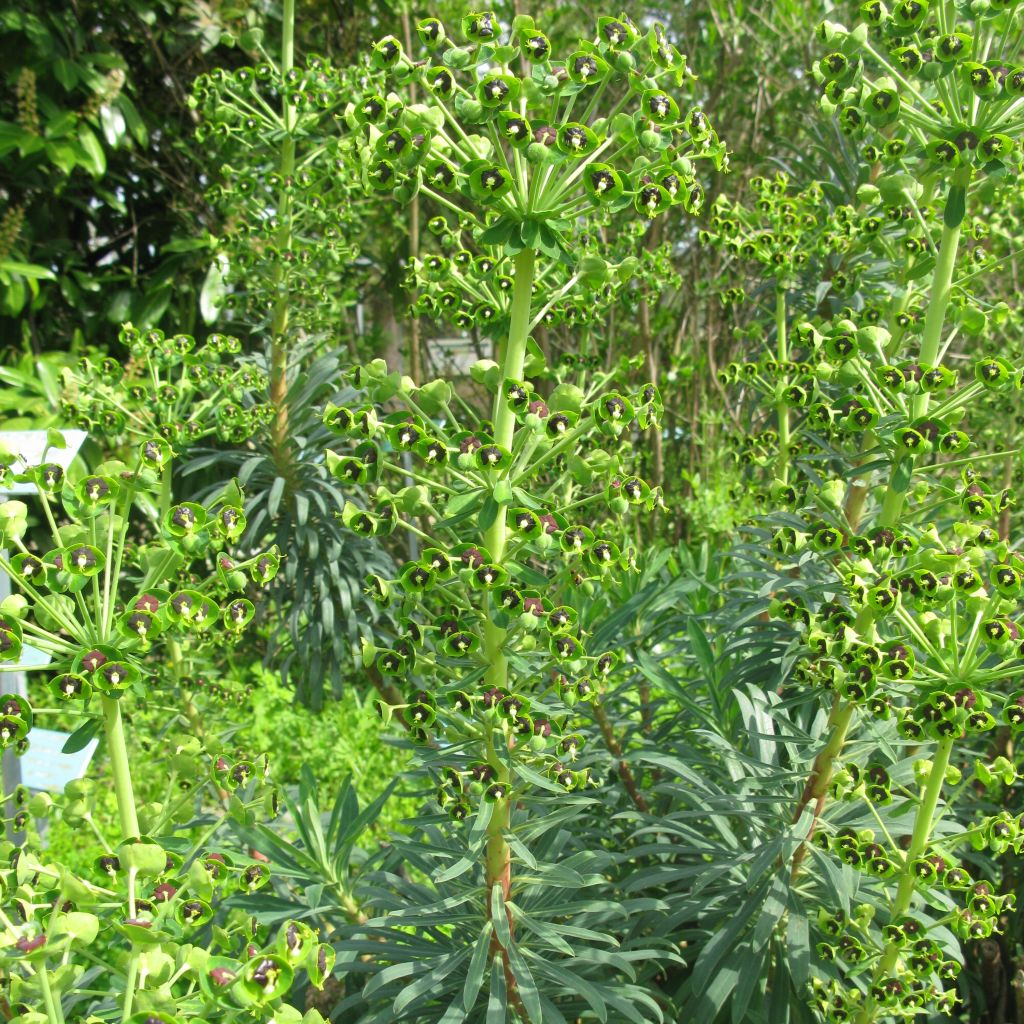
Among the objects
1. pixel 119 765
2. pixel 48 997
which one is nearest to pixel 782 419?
pixel 119 765

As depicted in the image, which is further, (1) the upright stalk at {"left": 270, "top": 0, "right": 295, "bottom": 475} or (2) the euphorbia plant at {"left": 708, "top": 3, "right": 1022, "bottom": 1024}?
(1) the upright stalk at {"left": 270, "top": 0, "right": 295, "bottom": 475}

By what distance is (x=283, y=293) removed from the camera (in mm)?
3162

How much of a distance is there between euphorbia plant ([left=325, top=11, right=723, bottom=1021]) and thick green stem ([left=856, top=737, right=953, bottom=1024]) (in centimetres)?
45

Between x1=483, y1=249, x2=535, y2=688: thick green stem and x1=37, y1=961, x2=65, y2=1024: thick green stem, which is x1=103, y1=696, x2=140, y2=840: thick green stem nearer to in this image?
x1=37, y1=961, x2=65, y2=1024: thick green stem

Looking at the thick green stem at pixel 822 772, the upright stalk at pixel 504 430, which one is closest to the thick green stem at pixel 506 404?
the upright stalk at pixel 504 430

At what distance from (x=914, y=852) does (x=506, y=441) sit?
923 mm

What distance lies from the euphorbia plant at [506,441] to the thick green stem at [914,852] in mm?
448

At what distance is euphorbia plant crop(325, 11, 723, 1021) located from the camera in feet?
4.56

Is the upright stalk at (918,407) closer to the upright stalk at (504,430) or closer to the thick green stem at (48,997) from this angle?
the upright stalk at (504,430)

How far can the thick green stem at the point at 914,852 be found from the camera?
1.55 m

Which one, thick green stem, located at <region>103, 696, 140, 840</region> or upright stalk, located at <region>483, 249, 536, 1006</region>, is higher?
upright stalk, located at <region>483, 249, 536, 1006</region>

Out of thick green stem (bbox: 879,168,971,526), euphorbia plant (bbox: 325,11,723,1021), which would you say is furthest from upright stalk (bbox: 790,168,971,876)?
euphorbia plant (bbox: 325,11,723,1021)

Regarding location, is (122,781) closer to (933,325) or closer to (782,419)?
(933,325)

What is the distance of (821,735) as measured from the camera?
6.37 feet
